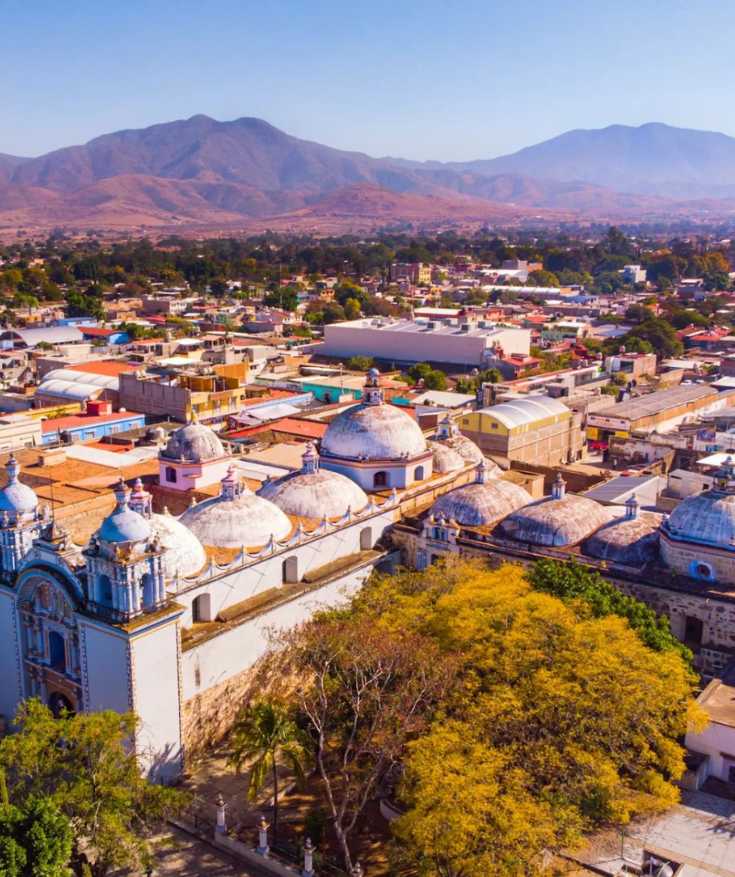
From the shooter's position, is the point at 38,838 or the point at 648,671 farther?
the point at 648,671

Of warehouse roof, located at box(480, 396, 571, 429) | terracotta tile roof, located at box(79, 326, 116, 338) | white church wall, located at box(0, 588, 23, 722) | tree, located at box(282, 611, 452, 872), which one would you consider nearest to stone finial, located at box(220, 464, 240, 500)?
tree, located at box(282, 611, 452, 872)

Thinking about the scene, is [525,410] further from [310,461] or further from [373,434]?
[310,461]

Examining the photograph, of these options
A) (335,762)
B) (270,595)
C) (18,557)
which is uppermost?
(18,557)

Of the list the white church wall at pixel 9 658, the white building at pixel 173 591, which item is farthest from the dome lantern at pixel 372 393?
the white church wall at pixel 9 658

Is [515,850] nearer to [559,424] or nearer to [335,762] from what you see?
[335,762]

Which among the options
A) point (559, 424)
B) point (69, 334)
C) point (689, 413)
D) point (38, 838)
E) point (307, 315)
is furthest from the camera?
point (307, 315)

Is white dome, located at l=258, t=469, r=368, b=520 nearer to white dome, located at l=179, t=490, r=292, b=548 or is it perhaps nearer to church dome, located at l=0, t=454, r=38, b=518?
white dome, located at l=179, t=490, r=292, b=548

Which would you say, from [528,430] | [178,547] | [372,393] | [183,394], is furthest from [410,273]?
[178,547]

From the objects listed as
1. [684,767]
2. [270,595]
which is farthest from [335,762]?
[684,767]
